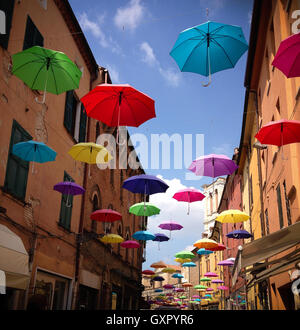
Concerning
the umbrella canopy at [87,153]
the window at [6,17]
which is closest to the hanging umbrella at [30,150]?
the umbrella canopy at [87,153]

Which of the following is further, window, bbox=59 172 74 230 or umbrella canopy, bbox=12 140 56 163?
window, bbox=59 172 74 230

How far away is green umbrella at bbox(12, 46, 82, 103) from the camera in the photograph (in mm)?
9391

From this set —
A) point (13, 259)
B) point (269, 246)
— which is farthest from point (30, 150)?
point (269, 246)

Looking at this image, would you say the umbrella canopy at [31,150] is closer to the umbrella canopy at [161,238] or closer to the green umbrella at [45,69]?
the green umbrella at [45,69]

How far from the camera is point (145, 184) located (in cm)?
1411

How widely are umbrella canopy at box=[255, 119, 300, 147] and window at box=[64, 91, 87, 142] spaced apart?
→ 9269 millimetres

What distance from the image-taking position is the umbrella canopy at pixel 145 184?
14.0 meters

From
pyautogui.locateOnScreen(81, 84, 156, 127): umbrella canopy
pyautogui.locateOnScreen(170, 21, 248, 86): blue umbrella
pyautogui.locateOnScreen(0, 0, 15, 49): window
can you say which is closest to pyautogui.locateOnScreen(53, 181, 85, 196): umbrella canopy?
pyautogui.locateOnScreen(81, 84, 156, 127): umbrella canopy

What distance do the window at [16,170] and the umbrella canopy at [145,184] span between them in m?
3.87

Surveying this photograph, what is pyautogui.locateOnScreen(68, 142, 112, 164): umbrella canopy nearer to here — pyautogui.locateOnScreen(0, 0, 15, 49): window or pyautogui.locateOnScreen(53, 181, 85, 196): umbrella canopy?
pyautogui.locateOnScreen(53, 181, 85, 196): umbrella canopy

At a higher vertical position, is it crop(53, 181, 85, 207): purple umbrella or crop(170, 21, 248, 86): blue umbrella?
crop(170, 21, 248, 86): blue umbrella

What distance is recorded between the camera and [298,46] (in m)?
7.24

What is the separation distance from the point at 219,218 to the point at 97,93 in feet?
32.6
